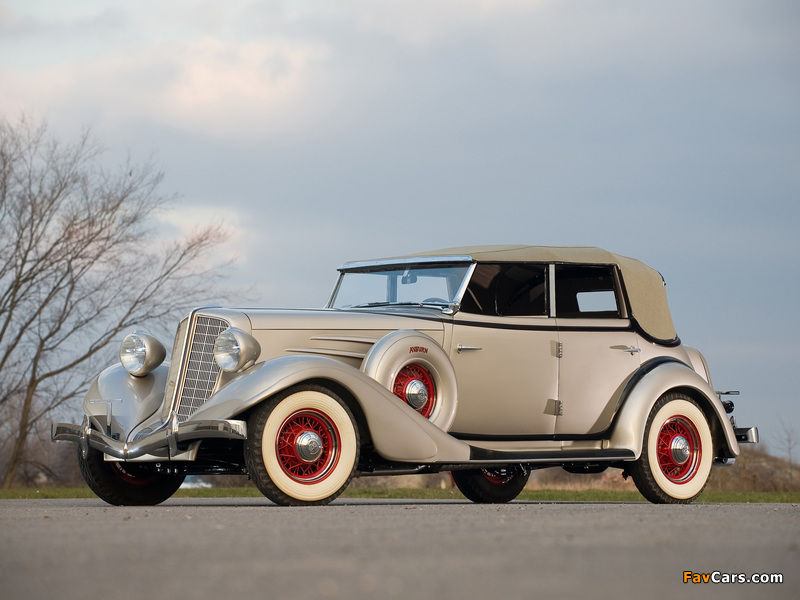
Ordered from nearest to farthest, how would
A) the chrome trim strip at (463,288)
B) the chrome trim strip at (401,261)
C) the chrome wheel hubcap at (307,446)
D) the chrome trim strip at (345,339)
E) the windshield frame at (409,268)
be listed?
the chrome wheel hubcap at (307,446) < the chrome trim strip at (345,339) < the chrome trim strip at (463,288) < the windshield frame at (409,268) < the chrome trim strip at (401,261)

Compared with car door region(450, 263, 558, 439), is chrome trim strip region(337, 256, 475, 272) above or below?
above

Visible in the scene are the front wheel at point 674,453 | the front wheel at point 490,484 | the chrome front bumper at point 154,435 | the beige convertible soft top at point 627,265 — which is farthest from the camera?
the front wheel at point 490,484

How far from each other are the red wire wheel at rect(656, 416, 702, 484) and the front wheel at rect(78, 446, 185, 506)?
4.24 m

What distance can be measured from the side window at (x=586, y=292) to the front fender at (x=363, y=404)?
195cm

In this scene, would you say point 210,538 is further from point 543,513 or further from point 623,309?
point 623,309

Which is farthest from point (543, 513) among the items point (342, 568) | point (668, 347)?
point (668, 347)

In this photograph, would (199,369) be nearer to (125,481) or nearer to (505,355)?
(125,481)

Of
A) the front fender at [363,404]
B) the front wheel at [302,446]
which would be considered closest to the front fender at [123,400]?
the front fender at [363,404]

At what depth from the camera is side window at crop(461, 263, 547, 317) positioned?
8.84 m

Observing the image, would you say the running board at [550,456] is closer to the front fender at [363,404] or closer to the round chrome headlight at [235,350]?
the front fender at [363,404]

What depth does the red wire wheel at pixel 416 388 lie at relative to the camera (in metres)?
8.02

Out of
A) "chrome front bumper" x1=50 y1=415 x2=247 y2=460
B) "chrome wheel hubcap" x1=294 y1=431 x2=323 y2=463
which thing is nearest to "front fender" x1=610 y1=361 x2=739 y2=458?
"chrome wheel hubcap" x1=294 y1=431 x2=323 y2=463

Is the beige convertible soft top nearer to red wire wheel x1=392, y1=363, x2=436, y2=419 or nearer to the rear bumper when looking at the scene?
the rear bumper

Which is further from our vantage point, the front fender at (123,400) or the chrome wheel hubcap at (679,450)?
the chrome wheel hubcap at (679,450)
